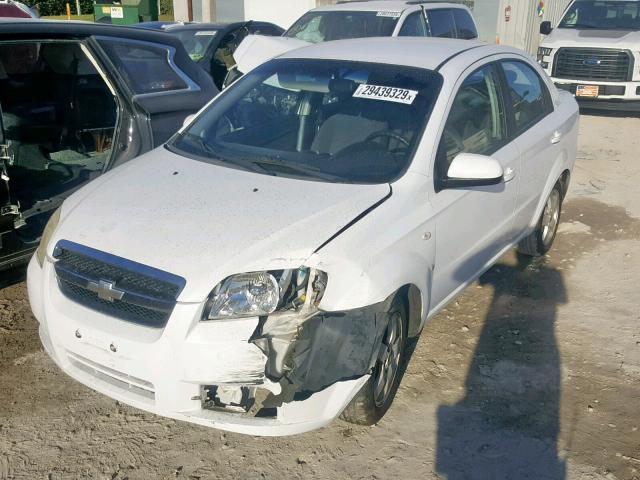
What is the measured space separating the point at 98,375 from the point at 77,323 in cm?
26

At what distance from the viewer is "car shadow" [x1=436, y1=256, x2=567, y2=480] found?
10.3 feet

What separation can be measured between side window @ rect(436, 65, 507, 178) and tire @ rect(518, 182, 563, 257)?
1192mm

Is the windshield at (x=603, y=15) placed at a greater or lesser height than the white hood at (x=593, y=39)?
greater

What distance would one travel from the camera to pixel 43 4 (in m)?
35.2

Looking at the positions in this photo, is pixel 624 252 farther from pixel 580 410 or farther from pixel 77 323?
pixel 77 323

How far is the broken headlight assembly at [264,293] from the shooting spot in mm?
2803

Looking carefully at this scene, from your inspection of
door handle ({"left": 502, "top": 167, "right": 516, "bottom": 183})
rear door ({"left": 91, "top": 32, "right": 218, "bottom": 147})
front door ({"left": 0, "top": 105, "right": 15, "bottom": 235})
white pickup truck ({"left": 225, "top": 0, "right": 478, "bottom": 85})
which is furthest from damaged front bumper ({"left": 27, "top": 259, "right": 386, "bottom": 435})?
white pickup truck ({"left": 225, "top": 0, "right": 478, "bottom": 85})

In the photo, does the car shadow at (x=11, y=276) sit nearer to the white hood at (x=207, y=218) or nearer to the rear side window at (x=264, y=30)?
the white hood at (x=207, y=218)

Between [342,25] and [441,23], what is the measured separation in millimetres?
1407

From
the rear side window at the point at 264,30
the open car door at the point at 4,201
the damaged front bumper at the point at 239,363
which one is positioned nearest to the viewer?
the damaged front bumper at the point at 239,363

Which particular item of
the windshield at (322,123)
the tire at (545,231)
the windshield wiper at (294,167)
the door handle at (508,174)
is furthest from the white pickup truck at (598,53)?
the windshield wiper at (294,167)

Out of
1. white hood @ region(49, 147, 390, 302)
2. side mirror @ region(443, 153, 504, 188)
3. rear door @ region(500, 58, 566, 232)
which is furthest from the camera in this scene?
rear door @ region(500, 58, 566, 232)

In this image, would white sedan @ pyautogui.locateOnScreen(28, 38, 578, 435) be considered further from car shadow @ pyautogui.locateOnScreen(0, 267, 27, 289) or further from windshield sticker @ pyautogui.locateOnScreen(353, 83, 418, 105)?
car shadow @ pyautogui.locateOnScreen(0, 267, 27, 289)

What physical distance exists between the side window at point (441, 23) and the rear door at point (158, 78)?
4.96m
